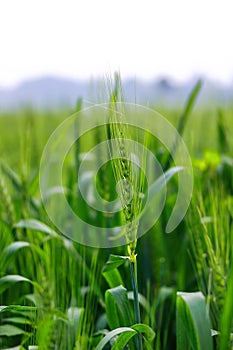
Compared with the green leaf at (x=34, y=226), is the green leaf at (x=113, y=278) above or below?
below

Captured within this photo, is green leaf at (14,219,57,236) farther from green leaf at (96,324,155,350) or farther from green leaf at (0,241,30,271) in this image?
green leaf at (96,324,155,350)

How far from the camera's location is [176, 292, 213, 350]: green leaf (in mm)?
834

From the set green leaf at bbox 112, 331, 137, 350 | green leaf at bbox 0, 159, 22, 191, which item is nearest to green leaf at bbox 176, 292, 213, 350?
green leaf at bbox 112, 331, 137, 350

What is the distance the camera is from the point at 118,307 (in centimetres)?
93

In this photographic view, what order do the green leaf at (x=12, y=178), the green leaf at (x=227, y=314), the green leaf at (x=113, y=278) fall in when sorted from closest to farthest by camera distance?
the green leaf at (x=227, y=314)
the green leaf at (x=113, y=278)
the green leaf at (x=12, y=178)

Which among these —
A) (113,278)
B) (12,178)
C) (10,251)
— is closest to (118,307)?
(113,278)

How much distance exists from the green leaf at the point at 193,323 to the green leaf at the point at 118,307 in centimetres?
8

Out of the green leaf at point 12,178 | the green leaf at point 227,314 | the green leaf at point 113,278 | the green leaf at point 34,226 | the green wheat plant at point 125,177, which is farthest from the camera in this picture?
the green leaf at point 12,178

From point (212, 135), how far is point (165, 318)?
1.45m

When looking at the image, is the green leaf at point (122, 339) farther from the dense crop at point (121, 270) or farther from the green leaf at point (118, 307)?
the green leaf at point (118, 307)

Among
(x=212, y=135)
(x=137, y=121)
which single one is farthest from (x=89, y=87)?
(x=212, y=135)

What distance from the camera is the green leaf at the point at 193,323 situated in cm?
83

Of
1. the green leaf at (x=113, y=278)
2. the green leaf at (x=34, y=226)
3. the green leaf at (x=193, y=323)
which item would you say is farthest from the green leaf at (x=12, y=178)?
the green leaf at (x=193, y=323)

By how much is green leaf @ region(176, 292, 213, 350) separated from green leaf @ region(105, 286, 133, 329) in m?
0.08
